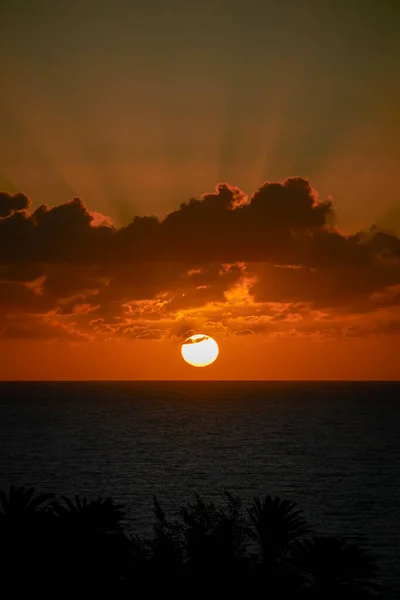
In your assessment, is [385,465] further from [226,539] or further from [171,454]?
[226,539]

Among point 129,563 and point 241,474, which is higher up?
point 241,474

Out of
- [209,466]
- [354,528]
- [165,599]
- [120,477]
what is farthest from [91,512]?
[209,466]

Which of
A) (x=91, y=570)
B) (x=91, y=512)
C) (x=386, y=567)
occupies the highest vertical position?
(x=91, y=512)

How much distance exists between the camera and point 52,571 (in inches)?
1409

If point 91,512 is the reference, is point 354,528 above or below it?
below

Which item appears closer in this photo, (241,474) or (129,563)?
(129,563)

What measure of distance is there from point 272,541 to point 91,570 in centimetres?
1249

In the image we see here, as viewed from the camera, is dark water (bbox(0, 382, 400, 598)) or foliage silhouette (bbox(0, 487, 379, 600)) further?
dark water (bbox(0, 382, 400, 598))

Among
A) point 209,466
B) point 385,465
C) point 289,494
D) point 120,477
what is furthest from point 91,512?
point 385,465

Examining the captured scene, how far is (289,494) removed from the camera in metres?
110

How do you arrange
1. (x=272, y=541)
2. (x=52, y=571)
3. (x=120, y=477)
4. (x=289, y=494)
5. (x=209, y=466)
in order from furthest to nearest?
(x=209, y=466), (x=120, y=477), (x=289, y=494), (x=272, y=541), (x=52, y=571)

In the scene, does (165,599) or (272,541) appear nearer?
(165,599)

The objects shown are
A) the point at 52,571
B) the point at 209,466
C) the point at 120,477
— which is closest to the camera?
the point at 52,571

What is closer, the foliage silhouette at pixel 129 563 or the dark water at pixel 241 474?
the foliage silhouette at pixel 129 563
